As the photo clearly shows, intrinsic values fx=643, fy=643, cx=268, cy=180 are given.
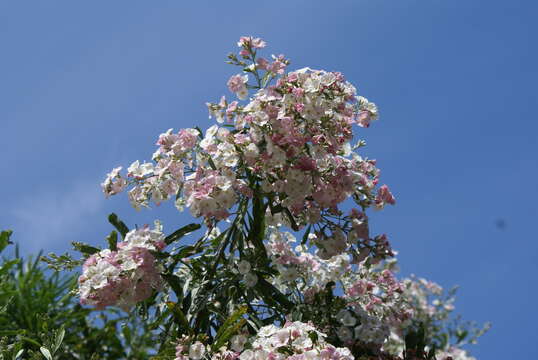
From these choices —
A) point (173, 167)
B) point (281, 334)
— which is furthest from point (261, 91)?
point (281, 334)

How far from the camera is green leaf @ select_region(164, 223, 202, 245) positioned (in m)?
3.54

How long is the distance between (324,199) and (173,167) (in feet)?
2.71

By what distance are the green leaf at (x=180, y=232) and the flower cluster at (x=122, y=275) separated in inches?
10.0

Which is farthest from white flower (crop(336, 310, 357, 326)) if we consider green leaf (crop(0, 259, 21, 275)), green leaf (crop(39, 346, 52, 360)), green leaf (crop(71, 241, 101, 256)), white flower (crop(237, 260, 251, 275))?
green leaf (crop(0, 259, 21, 275))

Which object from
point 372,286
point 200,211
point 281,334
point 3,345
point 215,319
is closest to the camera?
point 281,334

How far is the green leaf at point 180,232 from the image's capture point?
354cm

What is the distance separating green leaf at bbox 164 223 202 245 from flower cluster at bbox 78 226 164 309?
0.25 meters

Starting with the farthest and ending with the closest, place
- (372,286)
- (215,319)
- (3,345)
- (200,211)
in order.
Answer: (372,286), (215,319), (200,211), (3,345)

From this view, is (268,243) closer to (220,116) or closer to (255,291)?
(255,291)

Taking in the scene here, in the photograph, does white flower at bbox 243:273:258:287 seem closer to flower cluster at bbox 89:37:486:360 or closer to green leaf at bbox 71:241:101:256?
flower cluster at bbox 89:37:486:360

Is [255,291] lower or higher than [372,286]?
lower

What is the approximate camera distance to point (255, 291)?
3461 mm

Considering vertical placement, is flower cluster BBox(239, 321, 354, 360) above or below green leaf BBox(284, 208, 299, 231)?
below

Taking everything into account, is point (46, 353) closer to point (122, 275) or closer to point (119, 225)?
point (122, 275)
